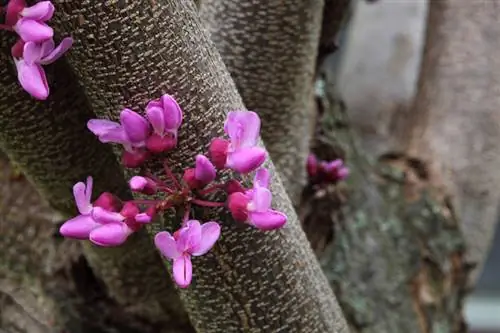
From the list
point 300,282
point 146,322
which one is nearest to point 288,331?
point 300,282

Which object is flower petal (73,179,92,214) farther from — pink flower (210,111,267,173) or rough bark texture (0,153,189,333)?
rough bark texture (0,153,189,333)

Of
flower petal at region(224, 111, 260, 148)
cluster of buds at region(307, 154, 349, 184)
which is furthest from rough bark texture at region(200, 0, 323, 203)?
flower petal at region(224, 111, 260, 148)

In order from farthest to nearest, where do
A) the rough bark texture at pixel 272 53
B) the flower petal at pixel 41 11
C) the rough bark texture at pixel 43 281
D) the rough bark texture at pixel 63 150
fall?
the rough bark texture at pixel 43 281 → the rough bark texture at pixel 272 53 → the rough bark texture at pixel 63 150 → the flower petal at pixel 41 11

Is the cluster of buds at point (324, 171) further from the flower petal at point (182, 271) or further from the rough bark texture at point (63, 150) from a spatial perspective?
the flower petal at point (182, 271)

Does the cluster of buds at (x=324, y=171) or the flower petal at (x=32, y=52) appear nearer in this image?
the flower petal at (x=32, y=52)

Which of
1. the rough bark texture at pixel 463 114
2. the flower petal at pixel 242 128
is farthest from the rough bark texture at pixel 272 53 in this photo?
the rough bark texture at pixel 463 114

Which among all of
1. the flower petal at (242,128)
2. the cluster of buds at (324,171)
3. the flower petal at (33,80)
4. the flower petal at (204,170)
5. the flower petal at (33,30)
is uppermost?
the flower petal at (33,30)

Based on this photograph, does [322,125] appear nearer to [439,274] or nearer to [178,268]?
[439,274]

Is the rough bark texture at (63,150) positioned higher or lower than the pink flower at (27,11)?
lower
